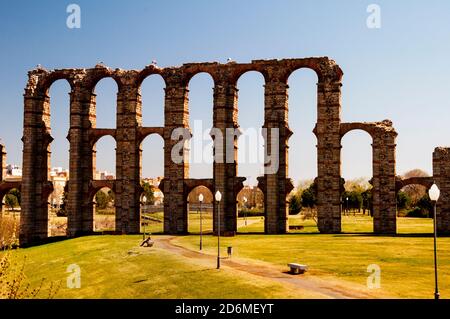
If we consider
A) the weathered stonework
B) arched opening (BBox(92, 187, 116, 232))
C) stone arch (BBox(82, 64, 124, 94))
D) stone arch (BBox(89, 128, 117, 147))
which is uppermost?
stone arch (BBox(82, 64, 124, 94))

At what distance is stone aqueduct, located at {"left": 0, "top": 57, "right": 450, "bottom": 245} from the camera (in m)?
45.5

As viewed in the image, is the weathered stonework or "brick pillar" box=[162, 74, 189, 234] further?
the weathered stonework

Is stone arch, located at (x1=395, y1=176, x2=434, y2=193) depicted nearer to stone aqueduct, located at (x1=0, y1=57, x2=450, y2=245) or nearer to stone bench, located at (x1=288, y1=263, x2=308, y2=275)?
stone aqueduct, located at (x1=0, y1=57, x2=450, y2=245)

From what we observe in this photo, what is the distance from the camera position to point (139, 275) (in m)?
27.1

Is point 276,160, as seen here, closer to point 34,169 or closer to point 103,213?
point 34,169

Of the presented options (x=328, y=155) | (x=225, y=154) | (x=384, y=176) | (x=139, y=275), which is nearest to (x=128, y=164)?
(x=225, y=154)

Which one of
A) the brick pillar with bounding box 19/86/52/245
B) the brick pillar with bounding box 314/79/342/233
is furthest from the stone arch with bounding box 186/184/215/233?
the brick pillar with bounding box 19/86/52/245

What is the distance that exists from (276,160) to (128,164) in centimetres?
1526

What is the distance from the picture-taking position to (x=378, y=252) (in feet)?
102

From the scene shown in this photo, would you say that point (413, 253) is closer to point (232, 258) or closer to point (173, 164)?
point (232, 258)

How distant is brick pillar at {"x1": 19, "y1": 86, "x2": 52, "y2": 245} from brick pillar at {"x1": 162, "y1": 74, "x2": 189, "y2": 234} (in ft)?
44.4
